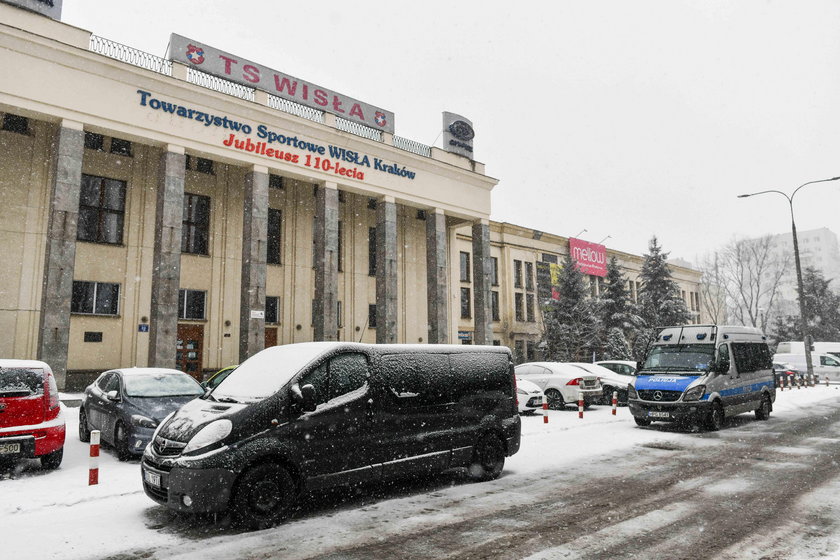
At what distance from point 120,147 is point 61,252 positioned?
6.19m

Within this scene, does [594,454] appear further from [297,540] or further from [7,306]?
[7,306]

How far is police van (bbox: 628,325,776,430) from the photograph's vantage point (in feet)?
43.3

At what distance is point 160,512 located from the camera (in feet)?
21.2

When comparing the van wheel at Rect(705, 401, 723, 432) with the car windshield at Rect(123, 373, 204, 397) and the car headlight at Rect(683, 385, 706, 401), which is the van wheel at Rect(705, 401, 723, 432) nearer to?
the car headlight at Rect(683, 385, 706, 401)

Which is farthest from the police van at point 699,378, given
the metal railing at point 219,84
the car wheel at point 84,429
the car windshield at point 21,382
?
the metal railing at point 219,84

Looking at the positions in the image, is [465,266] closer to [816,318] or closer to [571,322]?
[571,322]

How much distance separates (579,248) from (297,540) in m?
45.6

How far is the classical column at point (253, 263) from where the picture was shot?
74.3 feet

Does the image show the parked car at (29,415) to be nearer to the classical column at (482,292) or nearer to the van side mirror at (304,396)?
the van side mirror at (304,396)

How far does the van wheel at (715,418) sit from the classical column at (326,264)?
51.7 ft

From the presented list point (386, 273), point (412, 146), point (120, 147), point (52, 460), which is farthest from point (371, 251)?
point (52, 460)

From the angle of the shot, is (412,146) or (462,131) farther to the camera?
(462,131)

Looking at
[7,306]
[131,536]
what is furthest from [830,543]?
[7,306]

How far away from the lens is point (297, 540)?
213 inches
